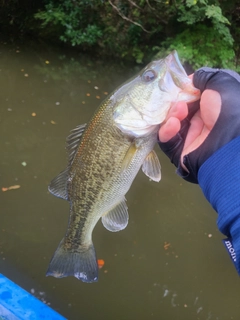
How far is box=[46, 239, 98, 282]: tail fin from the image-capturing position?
83.4 inches

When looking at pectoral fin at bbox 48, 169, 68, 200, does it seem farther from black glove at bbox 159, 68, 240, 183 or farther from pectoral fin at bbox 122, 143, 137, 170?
black glove at bbox 159, 68, 240, 183

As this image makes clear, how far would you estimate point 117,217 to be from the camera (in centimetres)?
201

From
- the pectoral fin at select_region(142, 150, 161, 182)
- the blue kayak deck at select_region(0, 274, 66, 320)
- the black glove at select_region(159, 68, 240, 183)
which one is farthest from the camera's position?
the blue kayak deck at select_region(0, 274, 66, 320)

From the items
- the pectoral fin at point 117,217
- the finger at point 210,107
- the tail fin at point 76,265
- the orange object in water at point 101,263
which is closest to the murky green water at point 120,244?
the orange object in water at point 101,263

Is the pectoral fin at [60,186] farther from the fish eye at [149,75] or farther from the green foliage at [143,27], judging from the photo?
the green foliage at [143,27]

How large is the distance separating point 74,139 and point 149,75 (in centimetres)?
49

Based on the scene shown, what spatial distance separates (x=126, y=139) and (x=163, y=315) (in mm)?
2081

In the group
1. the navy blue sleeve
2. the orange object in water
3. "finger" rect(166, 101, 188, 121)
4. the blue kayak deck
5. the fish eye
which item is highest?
the fish eye

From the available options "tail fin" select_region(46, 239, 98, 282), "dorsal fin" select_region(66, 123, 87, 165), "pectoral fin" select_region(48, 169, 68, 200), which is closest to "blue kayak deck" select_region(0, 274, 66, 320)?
"tail fin" select_region(46, 239, 98, 282)

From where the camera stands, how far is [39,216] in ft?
12.6

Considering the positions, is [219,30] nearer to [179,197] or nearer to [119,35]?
[119,35]

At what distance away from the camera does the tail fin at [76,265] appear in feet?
6.95

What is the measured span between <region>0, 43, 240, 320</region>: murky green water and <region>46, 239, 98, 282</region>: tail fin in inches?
46.6

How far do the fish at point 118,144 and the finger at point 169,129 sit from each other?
0.04 meters
